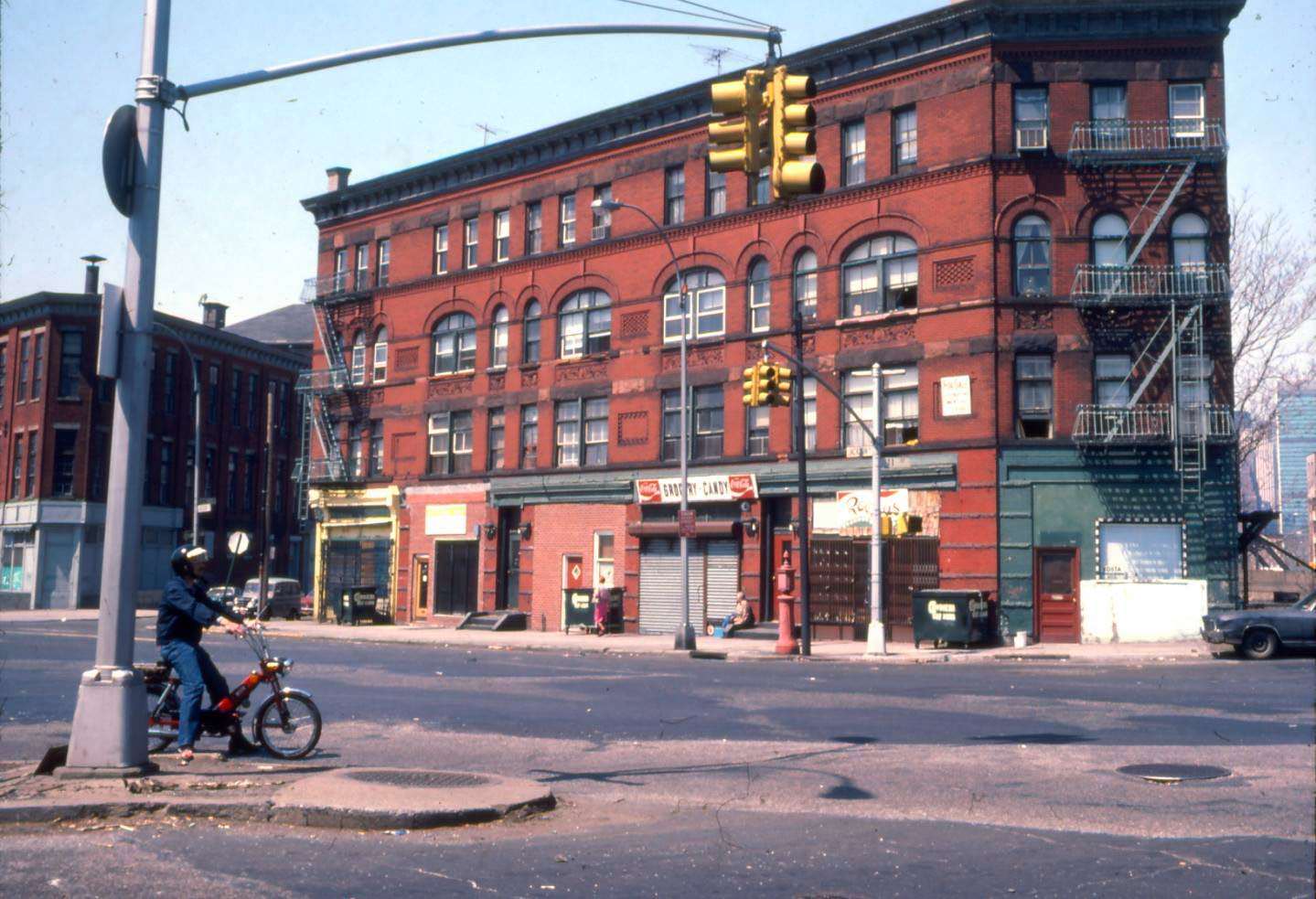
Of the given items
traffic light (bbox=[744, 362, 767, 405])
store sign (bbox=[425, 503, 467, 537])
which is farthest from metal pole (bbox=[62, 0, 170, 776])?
store sign (bbox=[425, 503, 467, 537])

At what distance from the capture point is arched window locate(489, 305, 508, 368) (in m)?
44.1

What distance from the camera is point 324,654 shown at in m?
27.2

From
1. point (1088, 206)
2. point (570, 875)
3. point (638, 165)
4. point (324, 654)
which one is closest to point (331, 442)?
point (638, 165)

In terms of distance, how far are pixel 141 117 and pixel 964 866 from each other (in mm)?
8402

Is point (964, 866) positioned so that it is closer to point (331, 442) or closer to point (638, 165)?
point (638, 165)

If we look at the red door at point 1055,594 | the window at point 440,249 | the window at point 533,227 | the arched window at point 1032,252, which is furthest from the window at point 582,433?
the red door at point 1055,594

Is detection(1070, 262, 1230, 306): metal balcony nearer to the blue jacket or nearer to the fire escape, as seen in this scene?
the fire escape

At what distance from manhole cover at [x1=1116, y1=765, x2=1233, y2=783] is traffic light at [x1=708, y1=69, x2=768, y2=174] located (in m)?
6.19

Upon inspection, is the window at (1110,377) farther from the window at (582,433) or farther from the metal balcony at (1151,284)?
the window at (582,433)

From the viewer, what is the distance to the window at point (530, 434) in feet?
140

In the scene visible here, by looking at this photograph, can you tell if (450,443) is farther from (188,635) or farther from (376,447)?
(188,635)

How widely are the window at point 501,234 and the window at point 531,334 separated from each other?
2.45 metres

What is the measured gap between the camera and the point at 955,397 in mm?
32750

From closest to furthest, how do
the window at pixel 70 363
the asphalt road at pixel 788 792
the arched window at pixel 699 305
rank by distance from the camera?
the asphalt road at pixel 788 792 → the arched window at pixel 699 305 → the window at pixel 70 363
